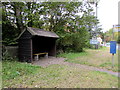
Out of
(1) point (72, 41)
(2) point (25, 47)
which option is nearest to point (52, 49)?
(1) point (72, 41)

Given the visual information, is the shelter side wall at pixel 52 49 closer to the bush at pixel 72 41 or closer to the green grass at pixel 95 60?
the green grass at pixel 95 60

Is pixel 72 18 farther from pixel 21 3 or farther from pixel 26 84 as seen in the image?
pixel 26 84

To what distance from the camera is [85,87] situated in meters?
2.81

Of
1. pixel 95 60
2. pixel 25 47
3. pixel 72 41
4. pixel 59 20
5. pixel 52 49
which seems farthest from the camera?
pixel 59 20

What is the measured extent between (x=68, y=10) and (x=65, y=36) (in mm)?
3075

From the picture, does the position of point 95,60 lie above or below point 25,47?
below

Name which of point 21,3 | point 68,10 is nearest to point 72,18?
point 68,10

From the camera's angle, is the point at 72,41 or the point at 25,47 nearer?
the point at 25,47

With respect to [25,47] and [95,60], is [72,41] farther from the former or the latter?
[25,47]

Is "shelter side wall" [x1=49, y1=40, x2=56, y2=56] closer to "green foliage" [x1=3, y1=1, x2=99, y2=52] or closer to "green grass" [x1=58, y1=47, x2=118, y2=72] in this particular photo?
"green grass" [x1=58, y1=47, x2=118, y2=72]

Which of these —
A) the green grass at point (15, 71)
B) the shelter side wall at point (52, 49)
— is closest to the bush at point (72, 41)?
the shelter side wall at point (52, 49)

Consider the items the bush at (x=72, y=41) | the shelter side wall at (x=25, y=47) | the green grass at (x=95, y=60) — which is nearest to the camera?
the green grass at (x=95, y=60)

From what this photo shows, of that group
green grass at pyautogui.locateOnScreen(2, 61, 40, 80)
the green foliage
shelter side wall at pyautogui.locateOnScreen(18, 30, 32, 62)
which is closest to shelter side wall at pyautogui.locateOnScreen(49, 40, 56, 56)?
the green foliage

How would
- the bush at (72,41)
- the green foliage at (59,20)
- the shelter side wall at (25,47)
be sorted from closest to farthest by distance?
the shelter side wall at (25,47) → the green foliage at (59,20) → the bush at (72,41)
